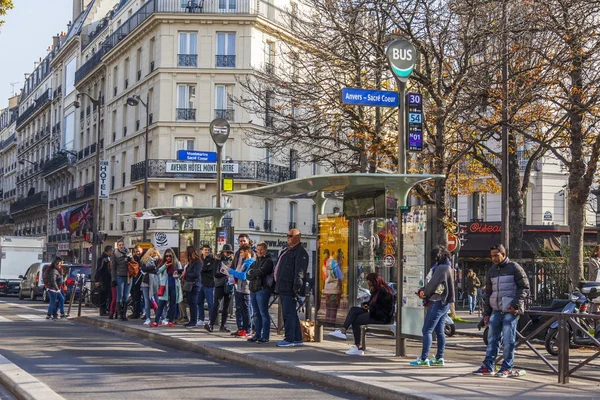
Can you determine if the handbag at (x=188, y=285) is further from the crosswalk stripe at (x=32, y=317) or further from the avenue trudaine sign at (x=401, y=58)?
the crosswalk stripe at (x=32, y=317)

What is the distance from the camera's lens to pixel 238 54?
46.9 metres

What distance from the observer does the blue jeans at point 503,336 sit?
35.4ft

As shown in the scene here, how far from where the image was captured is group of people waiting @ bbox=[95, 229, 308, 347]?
13.8m

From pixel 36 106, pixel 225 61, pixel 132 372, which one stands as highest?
pixel 36 106

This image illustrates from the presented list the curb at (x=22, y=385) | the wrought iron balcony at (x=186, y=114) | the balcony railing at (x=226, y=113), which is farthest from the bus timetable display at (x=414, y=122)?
the wrought iron balcony at (x=186, y=114)

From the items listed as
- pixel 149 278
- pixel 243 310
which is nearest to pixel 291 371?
pixel 243 310

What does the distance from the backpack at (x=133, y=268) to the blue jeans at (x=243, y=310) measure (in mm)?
4715

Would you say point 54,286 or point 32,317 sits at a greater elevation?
point 54,286

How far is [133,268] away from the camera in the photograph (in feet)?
65.7

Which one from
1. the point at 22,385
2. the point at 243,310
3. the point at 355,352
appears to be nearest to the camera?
the point at 22,385

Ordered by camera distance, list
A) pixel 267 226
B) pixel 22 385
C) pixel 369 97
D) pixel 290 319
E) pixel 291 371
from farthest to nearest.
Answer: pixel 267 226 < pixel 369 97 < pixel 290 319 < pixel 291 371 < pixel 22 385

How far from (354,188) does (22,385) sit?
616cm

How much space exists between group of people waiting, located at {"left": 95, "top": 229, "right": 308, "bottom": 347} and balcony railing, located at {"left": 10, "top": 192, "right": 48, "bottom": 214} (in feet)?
180

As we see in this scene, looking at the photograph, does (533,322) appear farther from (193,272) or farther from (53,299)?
(53,299)
